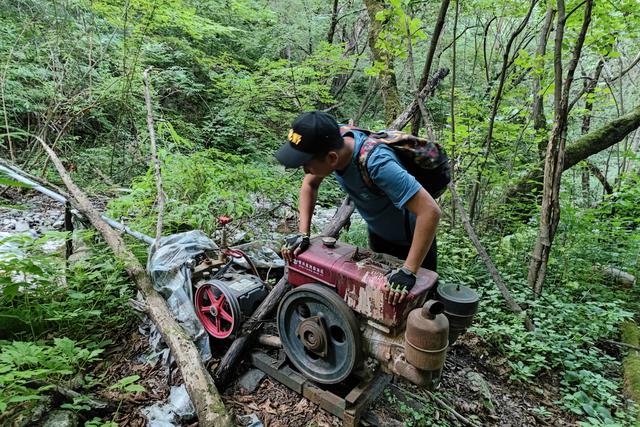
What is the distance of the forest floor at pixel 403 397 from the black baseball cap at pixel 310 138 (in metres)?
1.73

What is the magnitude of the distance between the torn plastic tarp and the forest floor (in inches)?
11.5

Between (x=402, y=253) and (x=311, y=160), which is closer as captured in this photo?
(x=311, y=160)

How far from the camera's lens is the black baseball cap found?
195 cm

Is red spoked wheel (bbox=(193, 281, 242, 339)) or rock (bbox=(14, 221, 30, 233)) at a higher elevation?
red spoked wheel (bbox=(193, 281, 242, 339))

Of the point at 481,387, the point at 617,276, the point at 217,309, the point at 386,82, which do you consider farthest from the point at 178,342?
the point at 617,276

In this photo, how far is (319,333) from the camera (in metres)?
2.28

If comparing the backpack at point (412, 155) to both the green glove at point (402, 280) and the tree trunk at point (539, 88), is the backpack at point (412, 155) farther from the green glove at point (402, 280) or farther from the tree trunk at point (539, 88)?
the tree trunk at point (539, 88)

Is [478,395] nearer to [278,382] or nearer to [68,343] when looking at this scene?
[278,382]

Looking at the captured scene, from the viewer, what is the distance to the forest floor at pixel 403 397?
2.32m

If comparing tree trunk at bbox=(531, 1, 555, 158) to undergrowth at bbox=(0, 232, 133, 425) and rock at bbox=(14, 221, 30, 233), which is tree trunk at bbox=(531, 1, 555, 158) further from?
rock at bbox=(14, 221, 30, 233)

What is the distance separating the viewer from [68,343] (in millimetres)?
2230

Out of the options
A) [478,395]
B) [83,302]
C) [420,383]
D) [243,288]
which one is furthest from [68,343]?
[478,395]

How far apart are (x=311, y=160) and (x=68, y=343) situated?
2.01m

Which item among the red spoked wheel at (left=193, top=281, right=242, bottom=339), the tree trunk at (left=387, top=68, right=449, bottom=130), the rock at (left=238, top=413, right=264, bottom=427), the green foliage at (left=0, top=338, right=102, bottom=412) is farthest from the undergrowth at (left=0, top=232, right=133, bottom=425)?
the tree trunk at (left=387, top=68, right=449, bottom=130)
